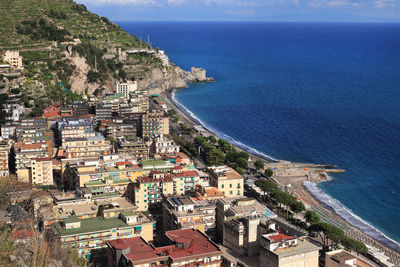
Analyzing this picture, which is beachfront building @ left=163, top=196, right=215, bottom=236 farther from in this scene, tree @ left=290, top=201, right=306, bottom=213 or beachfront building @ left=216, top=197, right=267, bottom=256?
tree @ left=290, top=201, right=306, bottom=213

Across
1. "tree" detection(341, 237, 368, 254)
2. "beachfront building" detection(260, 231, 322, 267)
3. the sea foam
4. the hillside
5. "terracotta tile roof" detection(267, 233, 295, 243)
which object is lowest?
the sea foam

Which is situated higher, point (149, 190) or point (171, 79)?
point (149, 190)

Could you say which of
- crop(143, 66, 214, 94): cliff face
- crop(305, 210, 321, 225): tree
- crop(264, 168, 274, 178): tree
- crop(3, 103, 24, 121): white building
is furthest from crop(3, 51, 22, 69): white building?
crop(305, 210, 321, 225): tree

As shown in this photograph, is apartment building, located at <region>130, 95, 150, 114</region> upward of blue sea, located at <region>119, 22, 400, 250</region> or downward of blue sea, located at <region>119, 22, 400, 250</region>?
upward

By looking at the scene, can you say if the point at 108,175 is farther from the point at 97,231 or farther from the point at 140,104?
the point at 140,104

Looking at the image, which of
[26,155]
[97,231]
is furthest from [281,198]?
[26,155]

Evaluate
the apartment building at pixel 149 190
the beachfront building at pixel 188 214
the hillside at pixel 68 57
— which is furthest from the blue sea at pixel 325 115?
the apartment building at pixel 149 190

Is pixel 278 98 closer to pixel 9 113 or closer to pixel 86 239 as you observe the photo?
pixel 9 113

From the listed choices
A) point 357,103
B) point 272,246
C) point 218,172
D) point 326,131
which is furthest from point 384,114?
point 272,246
